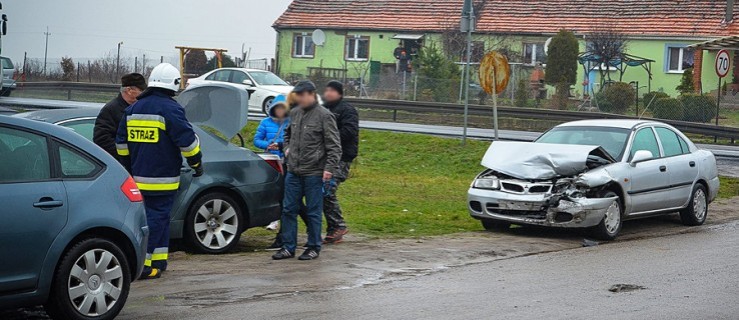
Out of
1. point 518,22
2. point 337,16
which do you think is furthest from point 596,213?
point 337,16

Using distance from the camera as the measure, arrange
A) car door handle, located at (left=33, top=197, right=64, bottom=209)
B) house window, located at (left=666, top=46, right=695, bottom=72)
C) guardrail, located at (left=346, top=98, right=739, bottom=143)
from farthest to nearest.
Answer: house window, located at (left=666, top=46, right=695, bottom=72) → guardrail, located at (left=346, top=98, right=739, bottom=143) → car door handle, located at (left=33, top=197, right=64, bottom=209)

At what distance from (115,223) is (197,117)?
4.03 meters

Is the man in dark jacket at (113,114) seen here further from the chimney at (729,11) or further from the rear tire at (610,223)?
the chimney at (729,11)

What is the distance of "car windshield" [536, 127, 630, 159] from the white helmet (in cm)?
615

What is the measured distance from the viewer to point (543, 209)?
12609 millimetres

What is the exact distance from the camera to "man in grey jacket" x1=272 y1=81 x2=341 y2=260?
1034 centimetres

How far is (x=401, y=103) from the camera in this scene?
3338cm

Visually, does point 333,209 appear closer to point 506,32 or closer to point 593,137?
point 593,137

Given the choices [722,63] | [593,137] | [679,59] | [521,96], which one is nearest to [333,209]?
[593,137]

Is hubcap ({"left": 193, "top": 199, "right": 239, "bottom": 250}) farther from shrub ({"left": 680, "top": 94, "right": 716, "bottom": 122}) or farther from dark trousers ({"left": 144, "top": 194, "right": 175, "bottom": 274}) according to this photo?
shrub ({"left": 680, "top": 94, "right": 716, "bottom": 122})

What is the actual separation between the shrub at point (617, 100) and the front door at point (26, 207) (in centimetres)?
3132

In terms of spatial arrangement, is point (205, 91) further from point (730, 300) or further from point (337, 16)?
point (337, 16)

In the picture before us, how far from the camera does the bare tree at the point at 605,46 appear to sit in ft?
145

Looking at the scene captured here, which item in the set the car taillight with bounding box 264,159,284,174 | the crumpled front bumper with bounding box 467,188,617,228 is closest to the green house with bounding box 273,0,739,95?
the crumpled front bumper with bounding box 467,188,617,228
